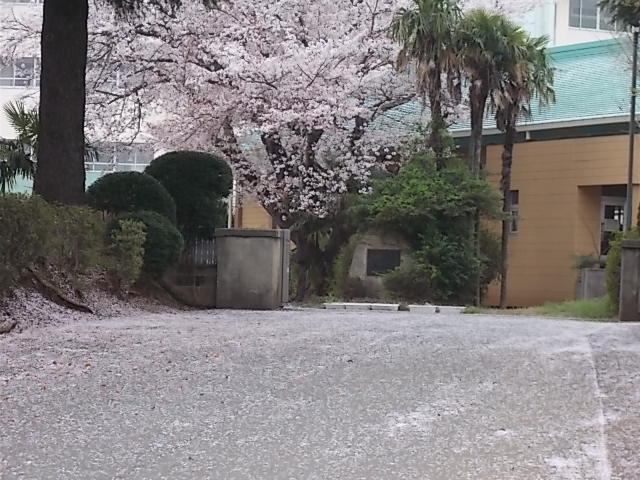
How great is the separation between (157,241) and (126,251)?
774 millimetres

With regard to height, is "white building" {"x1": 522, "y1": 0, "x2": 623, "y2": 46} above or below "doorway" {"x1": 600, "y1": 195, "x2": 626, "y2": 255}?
above

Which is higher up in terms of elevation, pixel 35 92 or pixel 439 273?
pixel 35 92

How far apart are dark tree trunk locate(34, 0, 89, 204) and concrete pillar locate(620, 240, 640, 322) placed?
871 centimetres

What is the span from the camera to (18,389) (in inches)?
254

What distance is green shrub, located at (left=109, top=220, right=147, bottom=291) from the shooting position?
480 inches

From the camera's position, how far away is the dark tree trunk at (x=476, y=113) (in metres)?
20.4

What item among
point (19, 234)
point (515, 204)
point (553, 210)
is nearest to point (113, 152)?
point (515, 204)

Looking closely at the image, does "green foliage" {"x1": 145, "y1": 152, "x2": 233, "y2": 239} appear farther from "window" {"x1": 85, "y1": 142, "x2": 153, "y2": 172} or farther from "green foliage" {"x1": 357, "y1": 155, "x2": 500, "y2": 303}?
"window" {"x1": 85, "y1": 142, "x2": 153, "y2": 172}

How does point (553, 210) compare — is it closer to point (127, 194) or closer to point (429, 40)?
point (429, 40)

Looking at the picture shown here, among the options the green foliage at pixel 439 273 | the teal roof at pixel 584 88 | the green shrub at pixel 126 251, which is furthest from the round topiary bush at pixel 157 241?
the teal roof at pixel 584 88

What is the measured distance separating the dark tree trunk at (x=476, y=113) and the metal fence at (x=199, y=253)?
8.26 metres

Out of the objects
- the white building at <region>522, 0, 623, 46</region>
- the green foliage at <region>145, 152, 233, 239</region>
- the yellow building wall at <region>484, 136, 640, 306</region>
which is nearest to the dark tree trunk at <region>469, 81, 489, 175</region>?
the yellow building wall at <region>484, 136, 640, 306</region>

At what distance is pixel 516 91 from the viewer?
2067cm

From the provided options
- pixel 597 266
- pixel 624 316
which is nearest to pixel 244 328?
A: pixel 624 316
